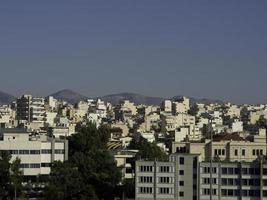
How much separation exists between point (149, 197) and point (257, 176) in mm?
7212

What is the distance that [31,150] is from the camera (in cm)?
6016

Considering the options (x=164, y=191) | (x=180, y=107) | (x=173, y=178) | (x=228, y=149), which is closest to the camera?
(x=173, y=178)

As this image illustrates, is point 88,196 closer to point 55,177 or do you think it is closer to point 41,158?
point 55,177

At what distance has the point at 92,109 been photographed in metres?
177

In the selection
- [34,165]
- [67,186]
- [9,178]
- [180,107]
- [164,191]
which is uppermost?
[180,107]

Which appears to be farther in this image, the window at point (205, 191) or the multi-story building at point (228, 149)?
the multi-story building at point (228, 149)

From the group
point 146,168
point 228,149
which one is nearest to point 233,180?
point 146,168

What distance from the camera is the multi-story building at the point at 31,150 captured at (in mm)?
59750

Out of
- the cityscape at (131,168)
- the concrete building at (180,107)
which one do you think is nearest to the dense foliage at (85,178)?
the cityscape at (131,168)

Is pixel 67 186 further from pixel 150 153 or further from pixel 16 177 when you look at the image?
pixel 150 153

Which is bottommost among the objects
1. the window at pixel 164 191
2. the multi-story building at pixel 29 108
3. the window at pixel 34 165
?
the window at pixel 164 191

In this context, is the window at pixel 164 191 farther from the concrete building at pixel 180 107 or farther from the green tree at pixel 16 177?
the concrete building at pixel 180 107

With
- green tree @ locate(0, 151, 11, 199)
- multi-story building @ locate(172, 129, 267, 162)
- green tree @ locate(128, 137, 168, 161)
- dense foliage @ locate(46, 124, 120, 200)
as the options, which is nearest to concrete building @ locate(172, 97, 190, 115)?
green tree @ locate(128, 137, 168, 161)

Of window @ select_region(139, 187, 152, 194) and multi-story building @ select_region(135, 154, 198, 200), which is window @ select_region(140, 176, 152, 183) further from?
window @ select_region(139, 187, 152, 194)
